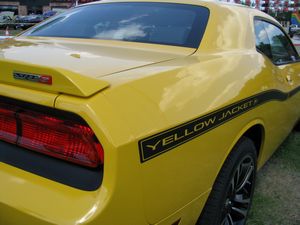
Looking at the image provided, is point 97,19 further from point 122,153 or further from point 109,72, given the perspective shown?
point 122,153


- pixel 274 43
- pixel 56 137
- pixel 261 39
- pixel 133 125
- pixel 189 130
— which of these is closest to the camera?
pixel 133 125

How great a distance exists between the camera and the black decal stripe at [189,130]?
1463 millimetres

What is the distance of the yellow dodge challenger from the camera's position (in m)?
1.39

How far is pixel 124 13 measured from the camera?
2.74 metres

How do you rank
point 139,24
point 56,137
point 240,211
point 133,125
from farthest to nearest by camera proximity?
point 139,24 < point 240,211 < point 56,137 < point 133,125

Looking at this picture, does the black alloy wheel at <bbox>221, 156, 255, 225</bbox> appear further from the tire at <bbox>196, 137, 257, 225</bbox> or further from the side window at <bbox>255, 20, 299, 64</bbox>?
the side window at <bbox>255, 20, 299, 64</bbox>

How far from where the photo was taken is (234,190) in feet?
7.66

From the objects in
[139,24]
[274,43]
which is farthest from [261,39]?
[139,24]

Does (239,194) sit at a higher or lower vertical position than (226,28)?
lower

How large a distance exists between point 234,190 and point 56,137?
1250 mm

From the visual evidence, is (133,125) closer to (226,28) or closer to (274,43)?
(226,28)

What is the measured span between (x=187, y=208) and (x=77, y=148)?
61cm

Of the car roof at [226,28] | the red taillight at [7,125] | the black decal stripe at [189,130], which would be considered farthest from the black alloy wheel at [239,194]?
the red taillight at [7,125]

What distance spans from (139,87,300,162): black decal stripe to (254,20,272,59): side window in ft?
2.06
